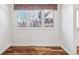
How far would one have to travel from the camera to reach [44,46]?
7.25m


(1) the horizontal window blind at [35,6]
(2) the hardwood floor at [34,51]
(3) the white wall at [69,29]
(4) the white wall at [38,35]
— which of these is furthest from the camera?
(4) the white wall at [38,35]

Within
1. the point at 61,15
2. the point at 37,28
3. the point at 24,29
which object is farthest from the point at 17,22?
the point at 61,15

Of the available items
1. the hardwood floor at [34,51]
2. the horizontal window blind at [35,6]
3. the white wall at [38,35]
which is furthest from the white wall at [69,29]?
the white wall at [38,35]

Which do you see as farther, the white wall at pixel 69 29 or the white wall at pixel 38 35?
the white wall at pixel 38 35

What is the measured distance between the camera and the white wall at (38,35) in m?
7.34

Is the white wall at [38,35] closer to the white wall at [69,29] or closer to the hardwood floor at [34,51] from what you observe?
the hardwood floor at [34,51]

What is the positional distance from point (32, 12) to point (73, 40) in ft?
10.8

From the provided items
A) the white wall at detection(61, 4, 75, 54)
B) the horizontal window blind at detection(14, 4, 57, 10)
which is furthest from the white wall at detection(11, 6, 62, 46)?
the white wall at detection(61, 4, 75, 54)

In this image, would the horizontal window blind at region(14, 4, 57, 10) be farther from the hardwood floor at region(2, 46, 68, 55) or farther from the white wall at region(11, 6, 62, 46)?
the hardwood floor at region(2, 46, 68, 55)

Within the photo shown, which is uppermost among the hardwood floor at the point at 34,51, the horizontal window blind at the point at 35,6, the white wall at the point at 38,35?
the horizontal window blind at the point at 35,6

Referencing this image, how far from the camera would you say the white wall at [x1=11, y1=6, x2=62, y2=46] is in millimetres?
7336
